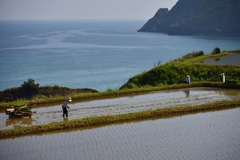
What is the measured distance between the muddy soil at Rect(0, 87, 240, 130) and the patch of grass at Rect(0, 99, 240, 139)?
0.72 metres

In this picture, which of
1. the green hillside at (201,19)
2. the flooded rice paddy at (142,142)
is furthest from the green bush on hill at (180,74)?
the green hillside at (201,19)

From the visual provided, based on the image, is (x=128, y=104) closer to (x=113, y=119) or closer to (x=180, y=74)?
(x=113, y=119)

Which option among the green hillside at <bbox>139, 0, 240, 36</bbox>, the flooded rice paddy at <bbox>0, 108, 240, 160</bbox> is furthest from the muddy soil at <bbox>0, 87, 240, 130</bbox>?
the green hillside at <bbox>139, 0, 240, 36</bbox>

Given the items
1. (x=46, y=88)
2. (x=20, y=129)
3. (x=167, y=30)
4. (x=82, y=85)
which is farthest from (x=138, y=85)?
(x=167, y=30)

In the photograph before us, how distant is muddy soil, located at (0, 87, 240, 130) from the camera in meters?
15.0

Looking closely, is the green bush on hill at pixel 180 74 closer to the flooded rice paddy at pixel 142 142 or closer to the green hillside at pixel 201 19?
the flooded rice paddy at pixel 142 142

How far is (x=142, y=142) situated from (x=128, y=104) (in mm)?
5538

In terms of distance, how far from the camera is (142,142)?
1192cm

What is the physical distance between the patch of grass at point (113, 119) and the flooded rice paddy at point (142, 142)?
512mm

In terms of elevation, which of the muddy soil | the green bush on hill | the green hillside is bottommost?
the muddy soil

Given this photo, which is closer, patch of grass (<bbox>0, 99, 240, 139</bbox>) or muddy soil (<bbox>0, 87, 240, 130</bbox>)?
patch of grass (<bbox>0, 99, 240, 139</bbox>)

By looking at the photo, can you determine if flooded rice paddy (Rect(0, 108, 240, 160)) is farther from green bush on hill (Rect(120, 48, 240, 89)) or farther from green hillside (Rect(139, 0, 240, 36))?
green hillside (Rect(139, 0, 240, 36))

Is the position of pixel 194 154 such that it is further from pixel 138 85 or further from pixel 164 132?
pixel 138 85

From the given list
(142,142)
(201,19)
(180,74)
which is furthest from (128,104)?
(201,19)
